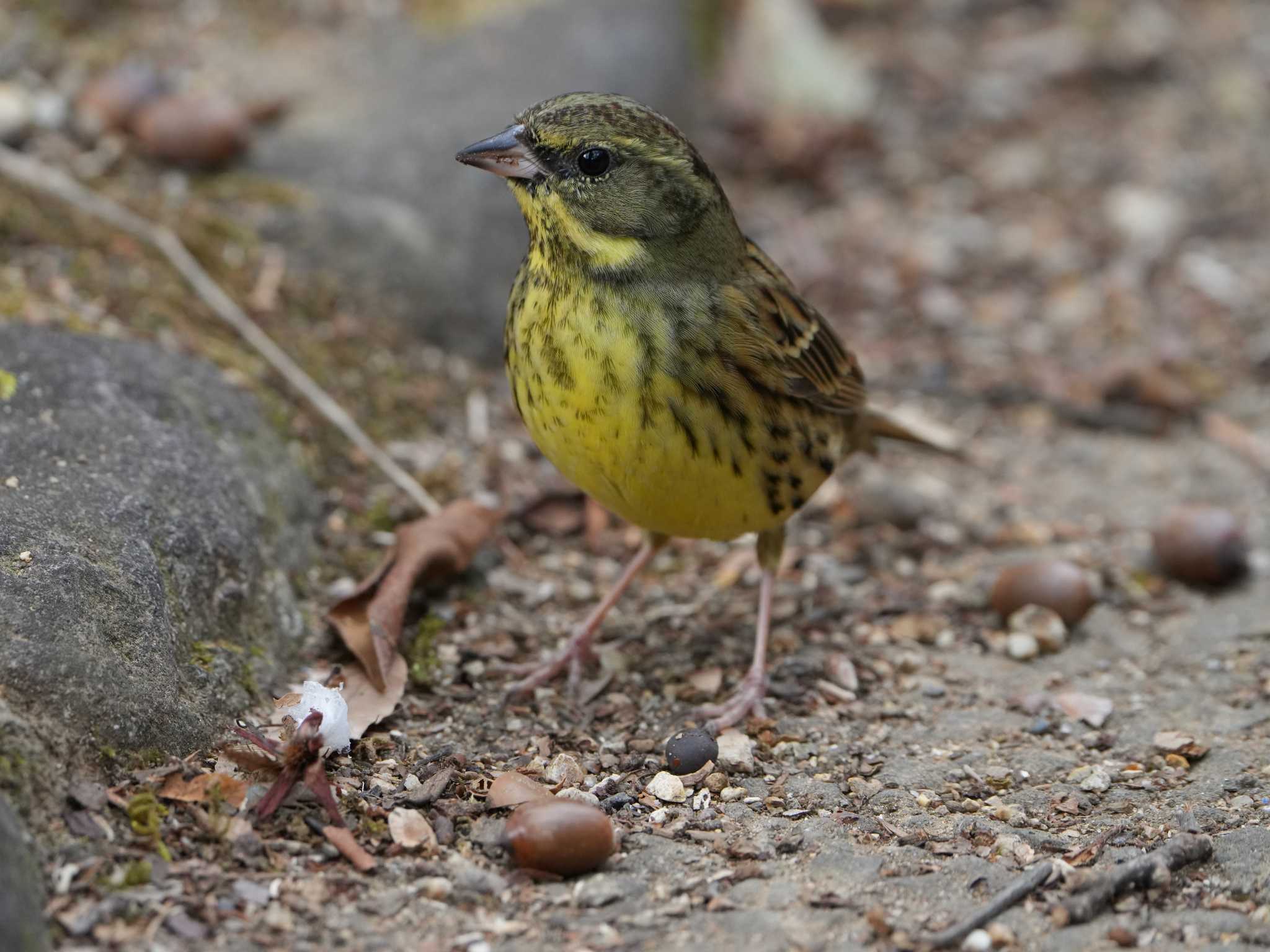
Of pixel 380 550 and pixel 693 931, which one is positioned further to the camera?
pixel 380 550

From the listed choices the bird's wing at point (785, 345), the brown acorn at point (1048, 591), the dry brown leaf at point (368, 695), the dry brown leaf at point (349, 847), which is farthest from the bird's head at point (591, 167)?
the brown acorn at point (1048, 591)

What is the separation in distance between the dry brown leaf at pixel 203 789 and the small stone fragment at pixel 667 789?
106 centimetres

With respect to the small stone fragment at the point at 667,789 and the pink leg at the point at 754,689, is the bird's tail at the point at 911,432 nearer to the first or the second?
the pink leg at the point at 754,689

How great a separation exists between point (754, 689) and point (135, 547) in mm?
1853

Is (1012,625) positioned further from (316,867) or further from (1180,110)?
(1180,110)

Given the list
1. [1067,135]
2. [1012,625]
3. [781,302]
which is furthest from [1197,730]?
[1067,135]

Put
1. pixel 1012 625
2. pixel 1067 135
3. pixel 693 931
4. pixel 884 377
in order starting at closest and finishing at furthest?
1. pixel 693 931
2. pixel 1012 625
3. pixel 884 377
4. pixel 1067 135

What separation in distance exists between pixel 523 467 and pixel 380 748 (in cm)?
219

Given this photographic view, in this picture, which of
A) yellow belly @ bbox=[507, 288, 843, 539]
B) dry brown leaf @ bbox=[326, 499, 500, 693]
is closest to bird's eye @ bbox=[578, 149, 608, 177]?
yellow belly @ bbox=[507, 288, 843, 539]

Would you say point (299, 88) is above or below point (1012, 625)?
above

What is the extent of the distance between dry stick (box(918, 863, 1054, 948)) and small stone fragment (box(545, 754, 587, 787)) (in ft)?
3.49

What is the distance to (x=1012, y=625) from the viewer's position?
4.91 m

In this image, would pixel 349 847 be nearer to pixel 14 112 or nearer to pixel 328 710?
pixel 328 710

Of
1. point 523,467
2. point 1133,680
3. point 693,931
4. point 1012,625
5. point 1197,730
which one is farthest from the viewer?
point 523,467
